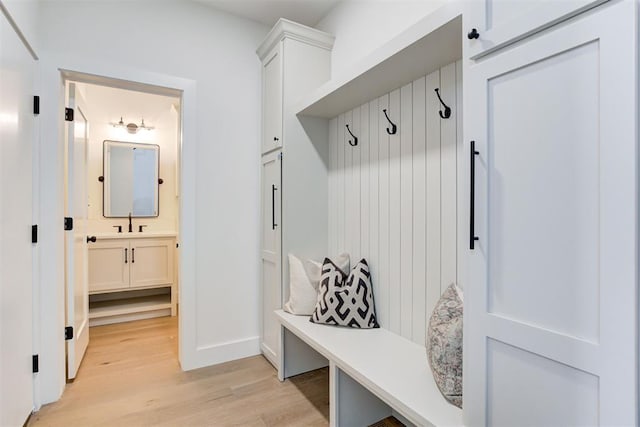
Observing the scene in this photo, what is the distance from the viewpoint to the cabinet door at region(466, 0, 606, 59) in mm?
815

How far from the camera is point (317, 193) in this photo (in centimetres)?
243

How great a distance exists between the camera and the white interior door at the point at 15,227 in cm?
150

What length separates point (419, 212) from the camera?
5.62 ft

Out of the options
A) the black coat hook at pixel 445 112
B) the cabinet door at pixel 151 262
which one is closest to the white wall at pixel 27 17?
the black coat hook at pixel 445 112

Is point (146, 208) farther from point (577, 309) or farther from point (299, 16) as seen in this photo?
point (577, 309)

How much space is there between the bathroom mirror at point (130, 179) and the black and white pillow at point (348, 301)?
3179 mm

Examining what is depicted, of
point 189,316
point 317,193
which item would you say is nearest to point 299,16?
point 317,193

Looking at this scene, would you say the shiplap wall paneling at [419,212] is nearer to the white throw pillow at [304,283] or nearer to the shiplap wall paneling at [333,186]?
the white throw pillow at [304,283]

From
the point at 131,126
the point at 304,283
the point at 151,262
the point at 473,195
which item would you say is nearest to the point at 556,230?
the point at 473,195

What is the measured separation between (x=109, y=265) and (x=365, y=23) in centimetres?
337

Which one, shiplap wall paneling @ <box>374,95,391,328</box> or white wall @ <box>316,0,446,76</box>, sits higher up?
white wall @ <box>316,0,446,76</box>

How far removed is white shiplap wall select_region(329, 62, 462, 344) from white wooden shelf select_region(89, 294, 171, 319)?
2.59 m

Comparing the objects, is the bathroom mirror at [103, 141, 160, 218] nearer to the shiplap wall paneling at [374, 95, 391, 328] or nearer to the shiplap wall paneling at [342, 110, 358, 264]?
the shiplap wall paneling at [342, 110, 358, 264]

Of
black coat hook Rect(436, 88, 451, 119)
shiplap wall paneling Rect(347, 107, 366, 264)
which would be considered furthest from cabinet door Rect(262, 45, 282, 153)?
black coat hook Rect(436, 88, 451, 119)
